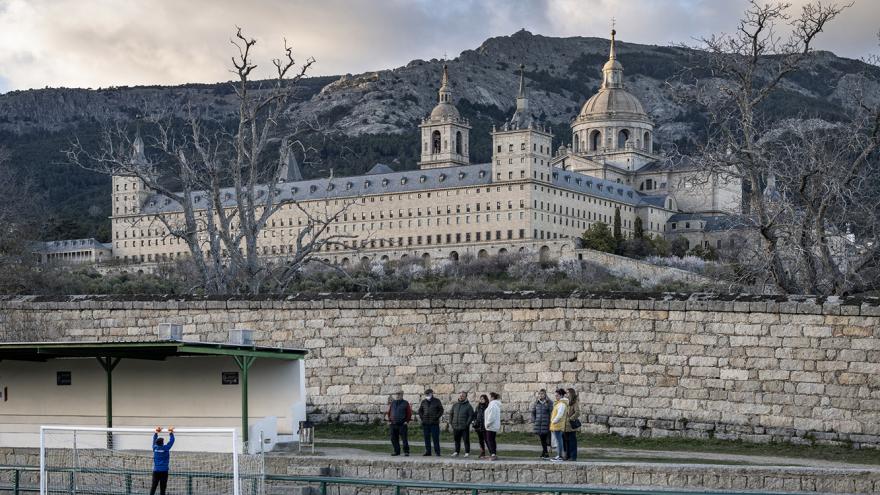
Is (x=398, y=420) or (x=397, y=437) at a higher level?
(x=398, y=420)

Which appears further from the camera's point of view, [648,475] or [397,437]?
[397,437]

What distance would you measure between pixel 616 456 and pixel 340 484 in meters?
4.35

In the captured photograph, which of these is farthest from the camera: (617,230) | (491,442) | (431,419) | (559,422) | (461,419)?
(617,230)

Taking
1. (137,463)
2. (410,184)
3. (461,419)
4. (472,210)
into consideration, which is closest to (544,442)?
(461,419)

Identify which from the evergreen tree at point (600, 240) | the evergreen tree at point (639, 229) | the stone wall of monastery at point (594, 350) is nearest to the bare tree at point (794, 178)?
the stone wall of monastery at point (594, 350)

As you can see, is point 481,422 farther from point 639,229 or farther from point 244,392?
point 639,229

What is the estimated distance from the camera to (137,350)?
22859 mm

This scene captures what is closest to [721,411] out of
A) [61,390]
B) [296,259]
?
[61,390]

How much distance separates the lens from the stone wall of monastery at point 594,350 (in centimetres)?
2400

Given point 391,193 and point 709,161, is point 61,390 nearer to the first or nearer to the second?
point 709,161

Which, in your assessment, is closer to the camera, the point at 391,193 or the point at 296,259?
the point at 296,259

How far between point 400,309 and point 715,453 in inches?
260

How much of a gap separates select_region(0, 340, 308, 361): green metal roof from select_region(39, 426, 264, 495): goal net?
1.20 meters

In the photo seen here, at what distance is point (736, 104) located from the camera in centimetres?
3228
